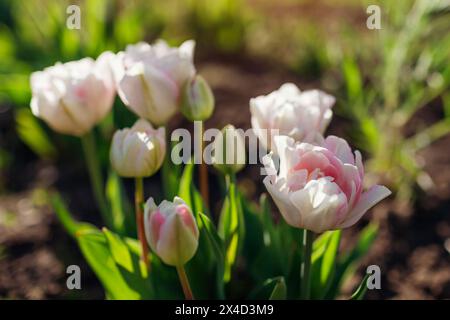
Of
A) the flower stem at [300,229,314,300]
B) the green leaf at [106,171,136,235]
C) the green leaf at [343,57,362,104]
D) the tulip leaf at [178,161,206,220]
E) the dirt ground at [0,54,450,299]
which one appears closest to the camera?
the flower stem at [300,229,314,300]

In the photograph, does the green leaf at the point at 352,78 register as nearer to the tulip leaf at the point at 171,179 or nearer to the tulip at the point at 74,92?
the tulip leaf at the point at 171,179

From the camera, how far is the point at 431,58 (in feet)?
6.60

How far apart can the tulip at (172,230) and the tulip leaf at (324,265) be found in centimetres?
33

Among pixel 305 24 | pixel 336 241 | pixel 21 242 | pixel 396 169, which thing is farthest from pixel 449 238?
pixel 305 24

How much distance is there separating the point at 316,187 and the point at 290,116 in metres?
0.25

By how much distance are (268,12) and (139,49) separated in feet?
7.91

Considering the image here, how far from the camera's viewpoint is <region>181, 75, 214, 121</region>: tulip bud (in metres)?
1.34

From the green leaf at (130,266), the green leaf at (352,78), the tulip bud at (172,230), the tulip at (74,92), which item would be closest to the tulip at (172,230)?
the tulip bud at (172,230)

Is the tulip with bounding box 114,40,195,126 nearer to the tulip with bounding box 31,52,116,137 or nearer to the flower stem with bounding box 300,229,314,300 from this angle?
the tulip with bounding box 31,52,116,137

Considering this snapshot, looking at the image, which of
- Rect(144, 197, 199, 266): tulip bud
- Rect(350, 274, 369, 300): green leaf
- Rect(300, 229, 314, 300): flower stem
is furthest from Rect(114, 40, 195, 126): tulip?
Rect(350, 274, 369, 300): green leaf

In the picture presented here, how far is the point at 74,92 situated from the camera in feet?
4.60

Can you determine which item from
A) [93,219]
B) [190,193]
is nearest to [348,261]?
[190,193]

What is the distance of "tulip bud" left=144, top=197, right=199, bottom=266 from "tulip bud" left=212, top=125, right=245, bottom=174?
0.50ft

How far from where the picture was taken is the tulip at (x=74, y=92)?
1.40 metres
